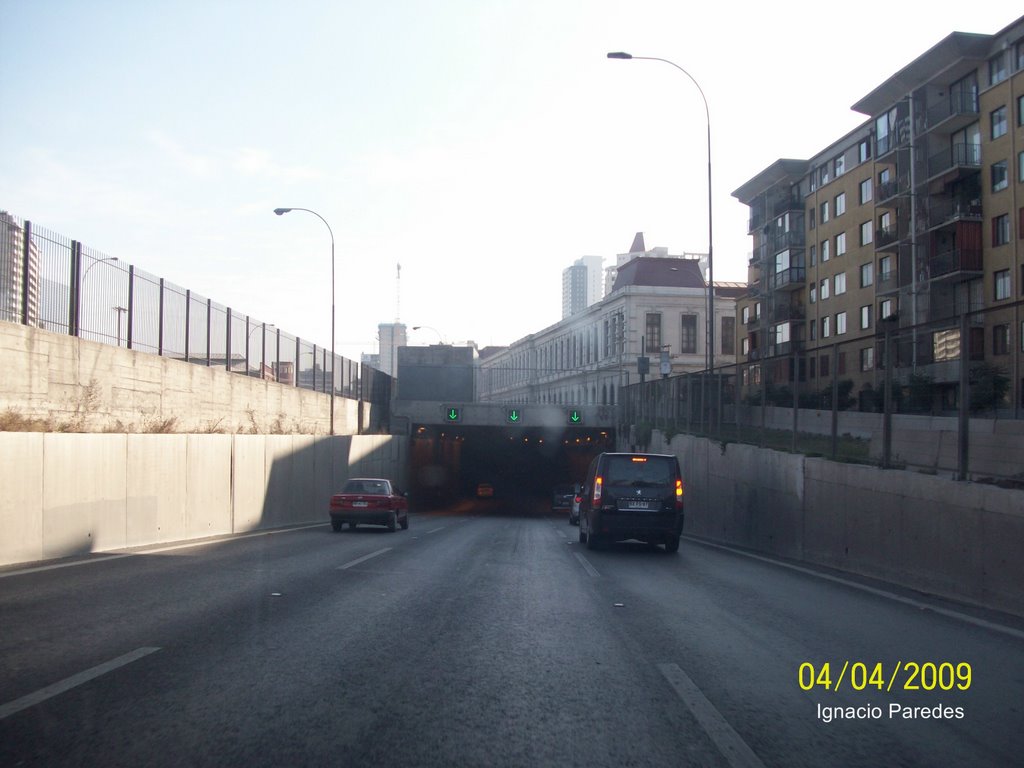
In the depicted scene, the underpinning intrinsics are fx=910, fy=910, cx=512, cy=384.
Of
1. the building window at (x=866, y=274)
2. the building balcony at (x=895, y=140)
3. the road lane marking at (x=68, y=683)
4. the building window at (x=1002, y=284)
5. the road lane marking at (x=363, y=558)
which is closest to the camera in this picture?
the road lane marking at (x=68, y=683)

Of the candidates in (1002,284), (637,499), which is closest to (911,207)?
(1002,284)

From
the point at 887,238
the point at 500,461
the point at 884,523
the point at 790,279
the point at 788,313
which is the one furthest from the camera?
the point at 500,461

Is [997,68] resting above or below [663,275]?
above

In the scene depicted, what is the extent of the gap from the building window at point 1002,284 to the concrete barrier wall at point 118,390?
1232 inches

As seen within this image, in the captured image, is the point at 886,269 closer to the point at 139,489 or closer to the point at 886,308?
the point at 886,308

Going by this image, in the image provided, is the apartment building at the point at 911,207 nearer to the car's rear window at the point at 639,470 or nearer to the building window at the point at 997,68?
the building window at the point at 997,68

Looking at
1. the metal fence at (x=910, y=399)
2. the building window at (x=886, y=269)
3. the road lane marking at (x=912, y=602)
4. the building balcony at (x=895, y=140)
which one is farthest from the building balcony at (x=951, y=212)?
the road lane marking at (x=912, y=602)

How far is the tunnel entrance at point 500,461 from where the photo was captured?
5638cm

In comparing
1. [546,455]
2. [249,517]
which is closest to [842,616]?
[249,517]

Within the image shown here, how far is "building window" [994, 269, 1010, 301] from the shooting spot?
39906 mm

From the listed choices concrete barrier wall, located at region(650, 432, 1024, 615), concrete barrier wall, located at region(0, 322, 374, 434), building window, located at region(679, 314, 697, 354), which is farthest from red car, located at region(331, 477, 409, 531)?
building window, located at region(679, 314, 697, 354)

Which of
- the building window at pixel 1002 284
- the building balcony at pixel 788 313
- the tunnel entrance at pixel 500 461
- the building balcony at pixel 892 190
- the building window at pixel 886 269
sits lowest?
the tunnel entrance at pixel 500 461

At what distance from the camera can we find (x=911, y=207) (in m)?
46.8
